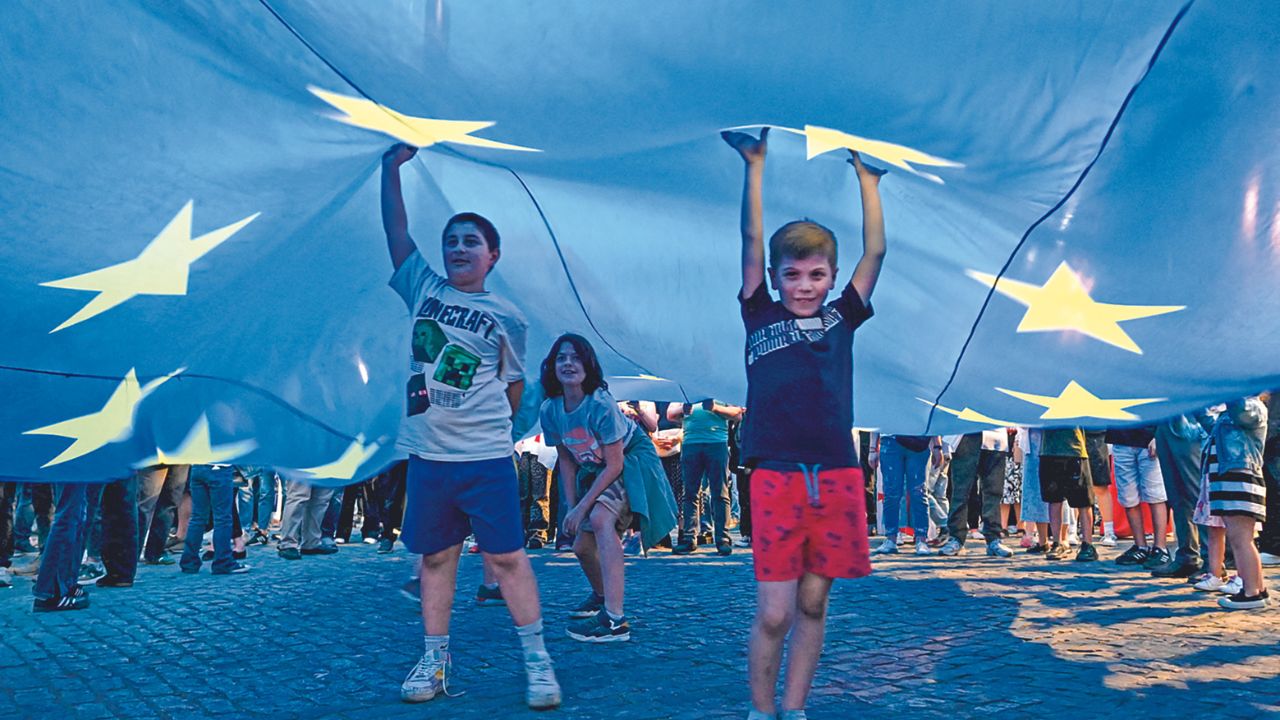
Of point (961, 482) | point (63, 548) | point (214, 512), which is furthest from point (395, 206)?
point (961, 482)

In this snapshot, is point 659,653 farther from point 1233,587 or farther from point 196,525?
point 196,525

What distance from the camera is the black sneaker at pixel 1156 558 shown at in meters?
7.75

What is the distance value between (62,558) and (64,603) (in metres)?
0.28

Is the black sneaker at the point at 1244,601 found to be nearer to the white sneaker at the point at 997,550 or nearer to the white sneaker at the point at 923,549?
the white sneaker at the point at 997,550

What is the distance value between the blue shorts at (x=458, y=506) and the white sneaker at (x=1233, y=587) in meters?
4.79

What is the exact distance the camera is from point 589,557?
5.21 m

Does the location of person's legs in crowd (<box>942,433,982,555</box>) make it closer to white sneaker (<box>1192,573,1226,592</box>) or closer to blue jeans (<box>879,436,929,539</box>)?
blue jeans (<box>879,436,929,539</box>)

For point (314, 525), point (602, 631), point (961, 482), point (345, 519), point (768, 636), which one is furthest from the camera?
point (345, 519)

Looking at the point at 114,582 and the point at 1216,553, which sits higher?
the point at 1216,553

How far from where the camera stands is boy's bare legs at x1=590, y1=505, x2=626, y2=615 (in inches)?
191

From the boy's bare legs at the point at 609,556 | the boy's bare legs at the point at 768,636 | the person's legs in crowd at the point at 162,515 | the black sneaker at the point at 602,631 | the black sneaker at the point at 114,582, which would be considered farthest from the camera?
the person's legs in crowd at the point at 162,515

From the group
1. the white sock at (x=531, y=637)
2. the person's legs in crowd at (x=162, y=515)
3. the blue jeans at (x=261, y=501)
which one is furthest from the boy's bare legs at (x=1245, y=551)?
the blue jeans at (x=261, y=501)

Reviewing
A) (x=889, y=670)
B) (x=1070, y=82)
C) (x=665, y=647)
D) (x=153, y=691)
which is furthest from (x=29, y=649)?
(x=1070, y=82)

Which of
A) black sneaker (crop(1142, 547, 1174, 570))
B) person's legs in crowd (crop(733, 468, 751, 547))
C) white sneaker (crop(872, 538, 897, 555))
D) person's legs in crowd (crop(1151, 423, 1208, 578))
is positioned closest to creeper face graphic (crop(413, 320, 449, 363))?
person's legs in crowd (crop(1151, 423, 1208, 578))
